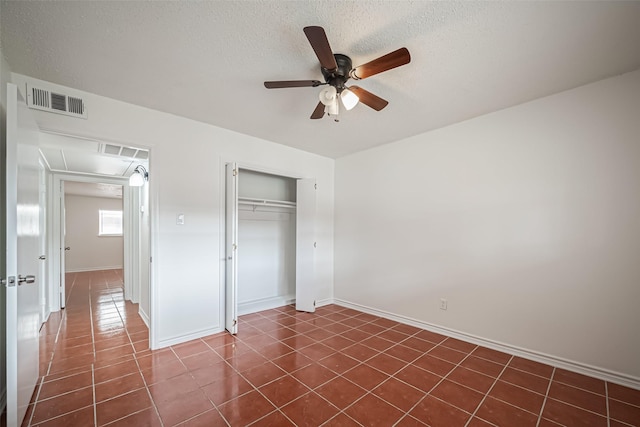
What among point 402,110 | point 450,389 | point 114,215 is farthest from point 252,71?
point 114,215

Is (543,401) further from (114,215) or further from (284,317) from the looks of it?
(114,215)

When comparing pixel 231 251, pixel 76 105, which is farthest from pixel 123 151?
pixel 231 251

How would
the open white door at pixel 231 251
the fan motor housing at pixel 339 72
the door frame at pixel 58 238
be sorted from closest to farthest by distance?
the fan motor housing at pixel 339 72 → the open white door at pixel 231 251 → the door frame at pixel 58 238

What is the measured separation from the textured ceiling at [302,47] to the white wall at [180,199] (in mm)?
270

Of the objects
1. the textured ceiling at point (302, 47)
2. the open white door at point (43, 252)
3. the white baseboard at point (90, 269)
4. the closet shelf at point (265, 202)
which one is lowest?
the white baseboard at point (90, 269)

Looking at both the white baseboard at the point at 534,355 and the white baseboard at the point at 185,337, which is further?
the white baseboard at the point at 185,337

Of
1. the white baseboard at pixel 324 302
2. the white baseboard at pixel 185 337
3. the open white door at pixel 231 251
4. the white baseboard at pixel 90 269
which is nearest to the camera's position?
the white baseboard at pixel 185 337

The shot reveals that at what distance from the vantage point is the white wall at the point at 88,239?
26.1 ft

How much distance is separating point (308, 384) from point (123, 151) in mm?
3523

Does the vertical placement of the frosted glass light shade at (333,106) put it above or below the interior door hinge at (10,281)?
above

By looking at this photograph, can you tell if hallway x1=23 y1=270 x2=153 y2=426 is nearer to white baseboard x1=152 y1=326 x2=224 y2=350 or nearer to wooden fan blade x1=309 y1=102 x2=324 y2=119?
white baseboard x1=152 y1=326 x2=224 y2=350

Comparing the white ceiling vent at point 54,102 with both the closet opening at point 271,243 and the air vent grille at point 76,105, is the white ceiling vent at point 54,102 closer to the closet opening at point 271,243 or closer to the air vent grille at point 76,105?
the air vent grille at point 76,105

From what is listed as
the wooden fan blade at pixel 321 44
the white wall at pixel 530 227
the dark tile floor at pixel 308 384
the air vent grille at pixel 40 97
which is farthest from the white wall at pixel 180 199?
the white wall at pixel 530 227

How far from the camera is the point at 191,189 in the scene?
3.17 metres
